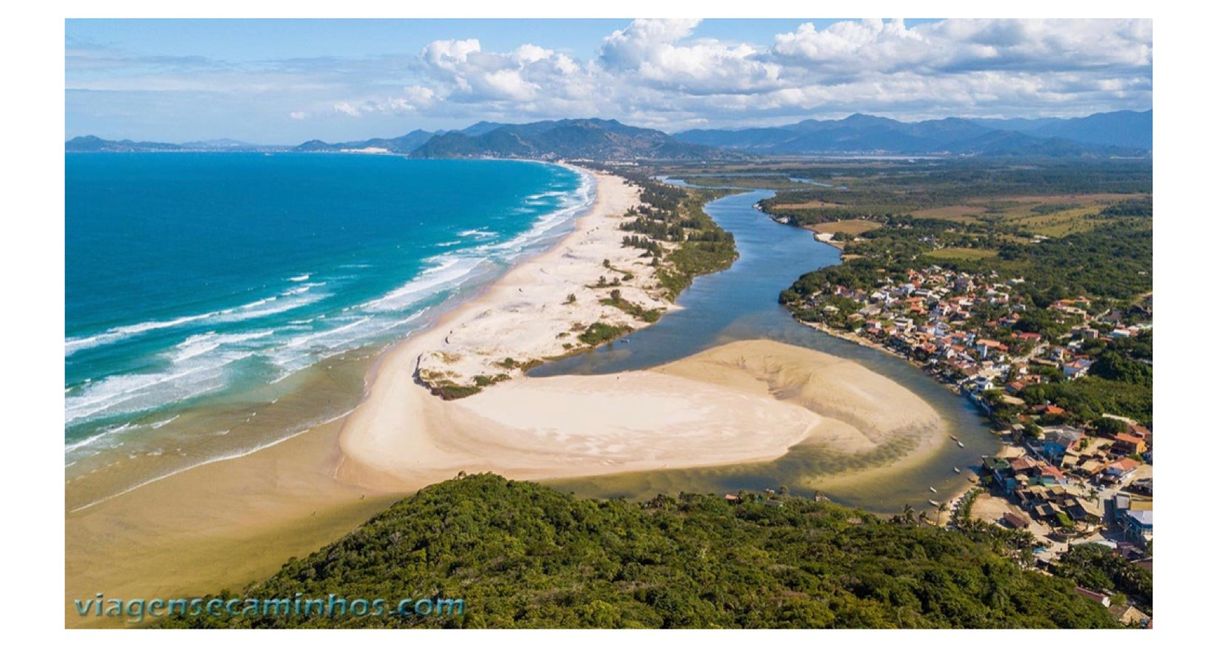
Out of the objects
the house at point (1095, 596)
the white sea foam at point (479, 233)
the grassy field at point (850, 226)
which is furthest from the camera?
the grassy field at point (850, 226)

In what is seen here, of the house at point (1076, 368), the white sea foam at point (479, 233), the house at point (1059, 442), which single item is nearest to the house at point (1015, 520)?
the house at point (1059, 442)

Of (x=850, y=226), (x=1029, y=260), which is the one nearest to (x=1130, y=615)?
(x=1029, y=260)

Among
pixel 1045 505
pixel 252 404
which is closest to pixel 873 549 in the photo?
pixel 1045 505

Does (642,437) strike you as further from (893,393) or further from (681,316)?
(681,316)

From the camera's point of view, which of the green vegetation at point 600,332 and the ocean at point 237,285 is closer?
the ocean at point 237,285

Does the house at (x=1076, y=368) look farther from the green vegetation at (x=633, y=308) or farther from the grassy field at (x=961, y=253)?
the grassy field at (x=961, y=253)

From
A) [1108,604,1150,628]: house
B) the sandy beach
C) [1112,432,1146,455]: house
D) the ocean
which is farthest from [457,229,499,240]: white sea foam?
[1108,604,1150,628]: house

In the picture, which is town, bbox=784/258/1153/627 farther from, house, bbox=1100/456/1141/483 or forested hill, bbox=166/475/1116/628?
forested hill, bbox=166/475/1116/628

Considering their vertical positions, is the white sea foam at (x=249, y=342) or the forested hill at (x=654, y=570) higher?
the white sea foam at (x=249, y=342)
